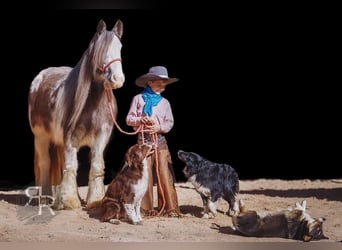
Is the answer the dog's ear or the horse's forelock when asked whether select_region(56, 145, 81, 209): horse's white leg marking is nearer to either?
the horse's forelock

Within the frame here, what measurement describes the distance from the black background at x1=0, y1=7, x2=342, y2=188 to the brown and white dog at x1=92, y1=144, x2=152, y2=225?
0.17 metres

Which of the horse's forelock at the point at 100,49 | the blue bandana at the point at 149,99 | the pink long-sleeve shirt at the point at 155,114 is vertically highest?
the horse's forelock at the point at 100,49

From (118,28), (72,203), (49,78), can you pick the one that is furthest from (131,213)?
(118,28)

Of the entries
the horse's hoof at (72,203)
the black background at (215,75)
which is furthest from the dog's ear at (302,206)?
the horse's hoof at (72,203)

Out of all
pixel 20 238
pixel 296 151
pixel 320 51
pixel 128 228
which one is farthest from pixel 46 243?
pixel 320 51

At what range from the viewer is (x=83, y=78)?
679 cm

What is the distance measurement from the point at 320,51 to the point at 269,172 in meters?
1.28

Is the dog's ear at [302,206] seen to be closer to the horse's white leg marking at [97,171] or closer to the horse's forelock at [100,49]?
the horse's white leg marking at [97,171]

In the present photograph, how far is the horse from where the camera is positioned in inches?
266

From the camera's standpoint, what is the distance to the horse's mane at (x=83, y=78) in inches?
266

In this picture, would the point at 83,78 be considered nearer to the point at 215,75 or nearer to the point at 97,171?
the point at 97,171

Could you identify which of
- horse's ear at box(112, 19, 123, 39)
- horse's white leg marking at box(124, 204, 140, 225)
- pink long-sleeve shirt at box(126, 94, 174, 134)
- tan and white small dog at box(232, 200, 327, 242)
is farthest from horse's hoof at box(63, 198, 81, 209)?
horse's ear at box(112, 19, 123, 39)

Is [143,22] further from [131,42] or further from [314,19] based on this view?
[314,19]

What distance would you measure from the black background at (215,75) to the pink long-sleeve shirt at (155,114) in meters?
0.09
